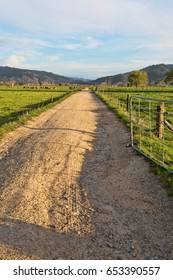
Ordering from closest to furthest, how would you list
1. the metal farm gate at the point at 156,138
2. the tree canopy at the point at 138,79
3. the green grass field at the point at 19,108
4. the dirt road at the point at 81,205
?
the dirt road at the point at 81,205, the metal farm gate at the point at 156,138, the green grass field at the point at 19,108, the tree canopy at the point at 138,79

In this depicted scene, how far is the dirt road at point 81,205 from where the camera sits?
511 cm

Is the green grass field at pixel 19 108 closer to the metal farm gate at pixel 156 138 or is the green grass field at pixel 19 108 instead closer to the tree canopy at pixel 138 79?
the metal farm gate at pixel 156 138

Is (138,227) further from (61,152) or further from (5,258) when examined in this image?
(61,152)

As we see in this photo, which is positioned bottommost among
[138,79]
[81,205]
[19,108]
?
[81,205]

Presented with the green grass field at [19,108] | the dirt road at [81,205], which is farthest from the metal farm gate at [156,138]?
the green grass field at [19,108]

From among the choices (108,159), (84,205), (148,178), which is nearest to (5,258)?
(84,205)

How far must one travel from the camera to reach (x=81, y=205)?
6719mm

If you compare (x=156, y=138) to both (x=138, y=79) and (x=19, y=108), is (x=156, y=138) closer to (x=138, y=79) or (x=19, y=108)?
(x=19, y=108)

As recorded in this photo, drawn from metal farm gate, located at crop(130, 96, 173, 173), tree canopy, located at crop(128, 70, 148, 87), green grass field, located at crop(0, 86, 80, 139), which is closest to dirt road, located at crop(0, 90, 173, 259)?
metal farm gate, located at crop(130, 96, 173, 173)

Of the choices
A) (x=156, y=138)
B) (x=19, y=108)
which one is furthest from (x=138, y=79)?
(x=156, y=138)

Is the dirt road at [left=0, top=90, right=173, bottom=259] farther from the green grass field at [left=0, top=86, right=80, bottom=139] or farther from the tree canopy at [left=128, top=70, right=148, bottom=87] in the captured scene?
the tree canopy at [left=128, top=70, right=148, bottom=87]

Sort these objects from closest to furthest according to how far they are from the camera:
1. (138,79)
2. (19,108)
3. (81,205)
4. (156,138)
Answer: (81,205) → (156,138) → (19,108) → (138,79)

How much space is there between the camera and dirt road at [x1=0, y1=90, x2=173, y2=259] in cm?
511

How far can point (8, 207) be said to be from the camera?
664cm
